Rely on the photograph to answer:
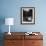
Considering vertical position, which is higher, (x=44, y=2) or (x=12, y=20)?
(x=44, y=2)

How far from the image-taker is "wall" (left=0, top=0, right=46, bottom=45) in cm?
446

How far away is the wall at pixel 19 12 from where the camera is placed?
446 centimetres

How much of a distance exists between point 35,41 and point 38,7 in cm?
123

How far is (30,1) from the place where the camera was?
446 centimetres

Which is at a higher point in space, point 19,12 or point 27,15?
point 19,12

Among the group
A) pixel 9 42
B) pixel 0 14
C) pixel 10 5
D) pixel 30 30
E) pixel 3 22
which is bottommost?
pixel 9 42

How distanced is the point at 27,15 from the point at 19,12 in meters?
0.29

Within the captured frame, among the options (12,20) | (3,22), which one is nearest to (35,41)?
(12,20)

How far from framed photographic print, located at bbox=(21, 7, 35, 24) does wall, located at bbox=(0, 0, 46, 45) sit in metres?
0.10

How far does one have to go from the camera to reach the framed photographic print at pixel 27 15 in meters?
4.45

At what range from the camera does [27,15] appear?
4484 millimetres

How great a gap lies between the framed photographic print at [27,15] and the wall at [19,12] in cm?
10

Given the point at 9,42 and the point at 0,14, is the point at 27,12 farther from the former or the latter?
the point at 9,42

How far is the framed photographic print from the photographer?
445 cm
